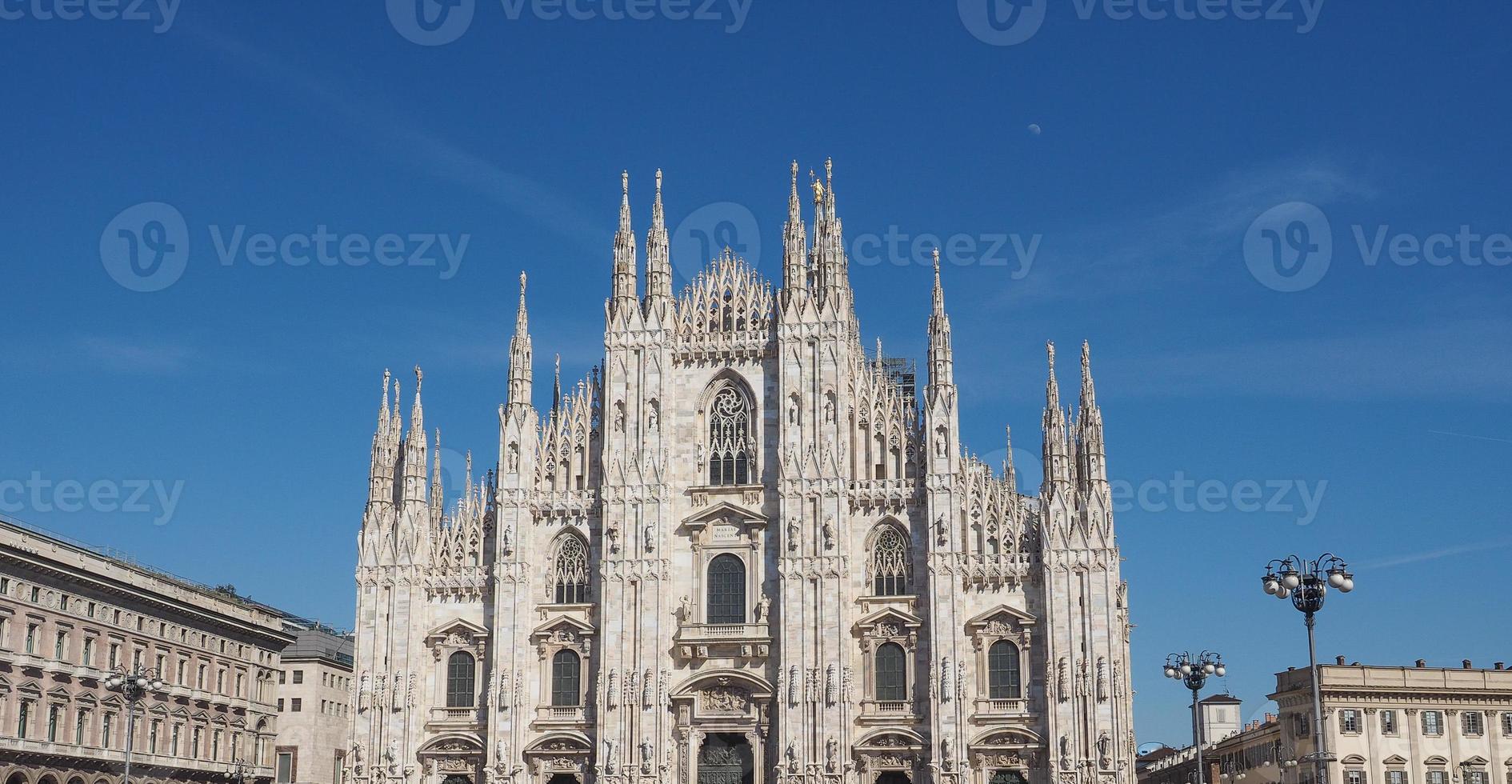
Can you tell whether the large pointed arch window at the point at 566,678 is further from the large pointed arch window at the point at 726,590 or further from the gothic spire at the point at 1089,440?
the gothic spire at the point at 1089,440

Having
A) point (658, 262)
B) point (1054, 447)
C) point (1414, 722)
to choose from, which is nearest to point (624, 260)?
point (658, 262)

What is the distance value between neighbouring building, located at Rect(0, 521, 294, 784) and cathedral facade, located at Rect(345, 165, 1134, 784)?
12.9m

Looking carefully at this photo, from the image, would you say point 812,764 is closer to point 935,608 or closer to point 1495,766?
point 935,608

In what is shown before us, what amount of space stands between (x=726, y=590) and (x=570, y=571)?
6.25m

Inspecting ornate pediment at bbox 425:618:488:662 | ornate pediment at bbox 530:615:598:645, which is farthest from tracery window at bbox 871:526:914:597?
ornate pediment at bbox 425:618:488:662

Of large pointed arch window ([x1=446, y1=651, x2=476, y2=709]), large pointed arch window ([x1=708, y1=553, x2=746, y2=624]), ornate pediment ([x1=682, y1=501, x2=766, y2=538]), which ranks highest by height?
ornate pediment ([x1=682, y1=501, x2=766, y2=538])

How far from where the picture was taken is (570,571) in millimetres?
64812

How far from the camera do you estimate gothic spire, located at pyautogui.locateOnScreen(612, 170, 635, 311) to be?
66.4 m

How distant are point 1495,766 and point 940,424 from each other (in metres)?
32.7

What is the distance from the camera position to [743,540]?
63969mm

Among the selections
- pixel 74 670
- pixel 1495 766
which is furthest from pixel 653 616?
pixel 1495 766

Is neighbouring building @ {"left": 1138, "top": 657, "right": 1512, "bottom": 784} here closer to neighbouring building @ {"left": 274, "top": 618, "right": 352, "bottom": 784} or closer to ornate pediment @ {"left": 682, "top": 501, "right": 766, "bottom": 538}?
ornate pediment @ {"left": 682, "top": 501, "right": 766, "bottom": 538}

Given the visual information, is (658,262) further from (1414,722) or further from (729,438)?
(1414,722)

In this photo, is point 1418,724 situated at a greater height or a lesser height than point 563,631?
lesser
